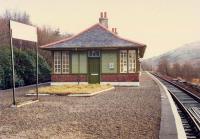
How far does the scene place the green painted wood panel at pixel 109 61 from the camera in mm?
29266

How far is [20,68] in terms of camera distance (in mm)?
29172

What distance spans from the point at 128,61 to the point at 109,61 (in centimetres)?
142

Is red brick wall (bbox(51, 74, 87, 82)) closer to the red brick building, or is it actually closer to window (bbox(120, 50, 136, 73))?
the red brick building

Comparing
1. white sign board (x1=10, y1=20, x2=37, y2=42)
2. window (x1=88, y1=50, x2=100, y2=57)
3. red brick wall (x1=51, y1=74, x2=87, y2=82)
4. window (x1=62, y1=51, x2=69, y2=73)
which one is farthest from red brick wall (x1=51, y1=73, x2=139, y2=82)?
white sign board (x1=10, y1=20, x2=37, y2=42)

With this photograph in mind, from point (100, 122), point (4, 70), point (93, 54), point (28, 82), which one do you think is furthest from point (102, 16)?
point (100, 122)

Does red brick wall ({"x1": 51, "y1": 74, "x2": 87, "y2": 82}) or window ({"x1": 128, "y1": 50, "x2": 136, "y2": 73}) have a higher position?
window ({"x1": 128, "y1": 50, "x2": 136, "y2": 73})

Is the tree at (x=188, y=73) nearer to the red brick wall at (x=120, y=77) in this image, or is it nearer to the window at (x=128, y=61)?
the window at (x=128, y=61)

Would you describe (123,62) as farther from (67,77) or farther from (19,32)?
(19,32)

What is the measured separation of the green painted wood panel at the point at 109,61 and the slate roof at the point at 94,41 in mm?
805

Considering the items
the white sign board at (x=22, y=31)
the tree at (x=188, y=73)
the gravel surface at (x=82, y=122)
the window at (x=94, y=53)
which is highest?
the white sign board at (x=22, y=31)

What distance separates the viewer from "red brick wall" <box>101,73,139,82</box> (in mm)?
28844

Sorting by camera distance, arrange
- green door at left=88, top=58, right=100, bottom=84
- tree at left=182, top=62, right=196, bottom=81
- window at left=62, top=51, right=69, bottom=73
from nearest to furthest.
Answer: green door at left=88, top=58, right=100, bottom=84 < window at left=62, top=51, right=69, bottom=73 < tree at left=182, top=62, right=196, bottom=81

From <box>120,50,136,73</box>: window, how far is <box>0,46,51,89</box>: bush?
23.2ft

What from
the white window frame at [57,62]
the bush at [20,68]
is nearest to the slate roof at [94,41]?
the white window frame at [57,62]
